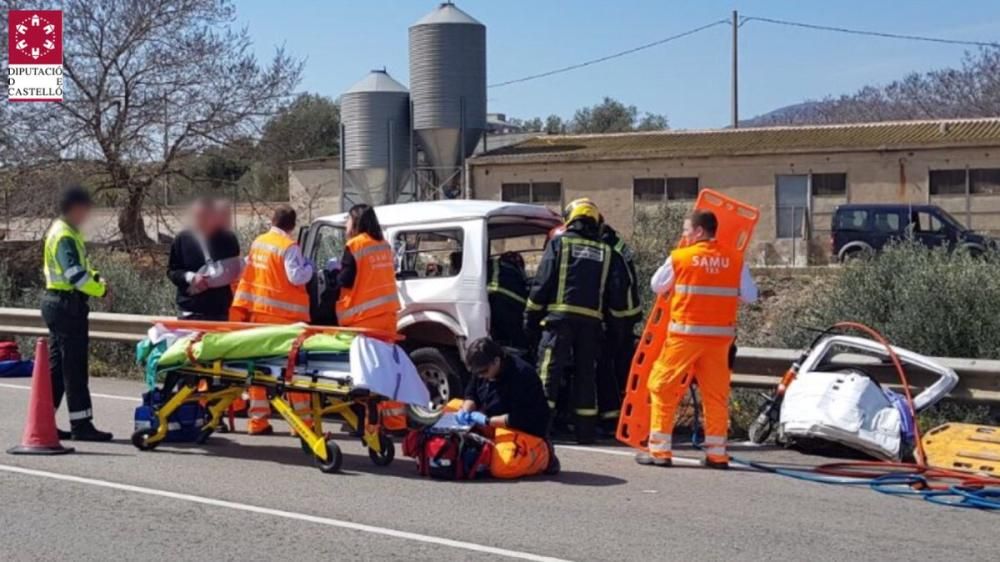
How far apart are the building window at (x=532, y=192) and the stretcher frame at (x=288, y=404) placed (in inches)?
1233

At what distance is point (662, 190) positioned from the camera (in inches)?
1518

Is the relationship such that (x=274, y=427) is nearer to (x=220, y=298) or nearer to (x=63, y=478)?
(x=220, y=298)

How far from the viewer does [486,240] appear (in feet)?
34.9

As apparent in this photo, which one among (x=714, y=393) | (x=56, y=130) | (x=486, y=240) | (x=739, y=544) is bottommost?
(x=739, y=544)

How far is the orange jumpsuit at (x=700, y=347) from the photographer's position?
9.01 metres

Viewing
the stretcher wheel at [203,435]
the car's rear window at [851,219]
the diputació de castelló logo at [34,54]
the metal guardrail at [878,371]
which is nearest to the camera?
the metal guardrail at [878,371]

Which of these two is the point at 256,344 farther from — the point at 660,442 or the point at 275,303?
the point at 660,442

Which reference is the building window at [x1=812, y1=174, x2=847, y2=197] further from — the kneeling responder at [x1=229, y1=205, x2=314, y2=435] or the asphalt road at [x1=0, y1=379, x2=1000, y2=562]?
the kneeling responder at [x1=229, y1=205, x2=314, y2=435]

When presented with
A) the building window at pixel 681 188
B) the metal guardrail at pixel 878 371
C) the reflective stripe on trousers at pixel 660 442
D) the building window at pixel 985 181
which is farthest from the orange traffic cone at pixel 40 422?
the building window at pixel 985 181

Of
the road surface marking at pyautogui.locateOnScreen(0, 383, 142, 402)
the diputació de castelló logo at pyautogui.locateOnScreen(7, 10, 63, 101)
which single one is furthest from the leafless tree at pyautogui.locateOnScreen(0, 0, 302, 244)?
the road surface marking at pyautogui.locateOnScreen(0, 383, 142, 402)

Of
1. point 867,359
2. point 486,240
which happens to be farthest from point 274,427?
point 867,359

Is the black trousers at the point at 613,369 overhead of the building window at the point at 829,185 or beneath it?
beneath

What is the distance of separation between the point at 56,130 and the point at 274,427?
15893 millimetres

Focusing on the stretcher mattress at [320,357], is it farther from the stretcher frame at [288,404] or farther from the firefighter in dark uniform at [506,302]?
the firefighter in dark uniform at [506,302]
